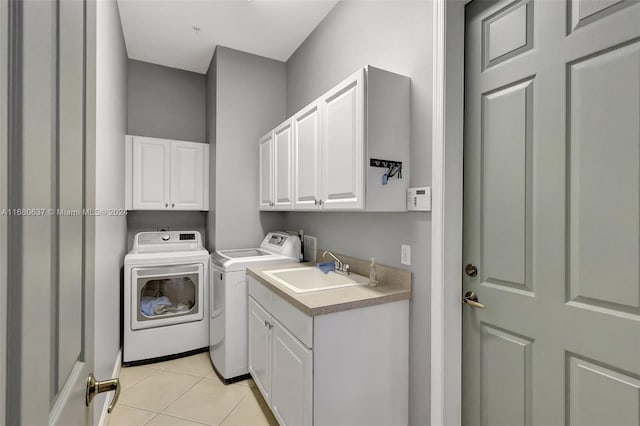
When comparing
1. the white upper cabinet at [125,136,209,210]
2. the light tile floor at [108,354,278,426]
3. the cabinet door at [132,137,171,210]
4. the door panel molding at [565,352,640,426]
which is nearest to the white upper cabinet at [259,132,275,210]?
the white upper cabinet at [125,136,209,210]

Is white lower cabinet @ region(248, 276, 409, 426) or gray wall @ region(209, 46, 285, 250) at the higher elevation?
gray wall @ region(209, 46, 285, 250)

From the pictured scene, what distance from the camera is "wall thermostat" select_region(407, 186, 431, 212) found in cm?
159

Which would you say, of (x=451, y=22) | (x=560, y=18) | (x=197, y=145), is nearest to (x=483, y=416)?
(x=560, y=18)

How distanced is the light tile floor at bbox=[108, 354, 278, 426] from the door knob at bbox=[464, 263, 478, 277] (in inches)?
61.2

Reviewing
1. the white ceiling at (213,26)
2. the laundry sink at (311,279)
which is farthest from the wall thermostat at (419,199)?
the white ceiling at (213,26)

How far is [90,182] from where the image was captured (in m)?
0.71

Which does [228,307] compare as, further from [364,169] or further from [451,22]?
[451,22]

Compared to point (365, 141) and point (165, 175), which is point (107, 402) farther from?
point (365, 141)

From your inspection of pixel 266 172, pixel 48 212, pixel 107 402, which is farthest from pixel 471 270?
pixel 107 402

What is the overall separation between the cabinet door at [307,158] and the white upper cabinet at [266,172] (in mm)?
525

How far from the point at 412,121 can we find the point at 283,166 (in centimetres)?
118

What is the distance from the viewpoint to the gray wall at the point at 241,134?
308 centimetres

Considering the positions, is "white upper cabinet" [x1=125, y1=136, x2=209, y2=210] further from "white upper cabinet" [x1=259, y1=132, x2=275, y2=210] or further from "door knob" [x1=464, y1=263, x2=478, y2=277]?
"door knob" [x1=464, y1=263, x2=478, y2=277]

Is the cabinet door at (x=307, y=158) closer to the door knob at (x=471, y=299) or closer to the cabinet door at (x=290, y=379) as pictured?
the cabinet door at (x=290, y=379)
